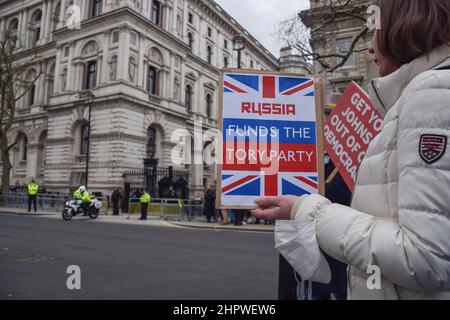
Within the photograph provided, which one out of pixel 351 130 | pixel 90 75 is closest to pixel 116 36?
pixel 90 75

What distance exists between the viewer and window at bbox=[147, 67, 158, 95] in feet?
101

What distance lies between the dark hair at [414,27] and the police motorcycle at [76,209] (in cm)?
1722

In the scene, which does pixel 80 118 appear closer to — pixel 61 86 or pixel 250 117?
pixel 61 86

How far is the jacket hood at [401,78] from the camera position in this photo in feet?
3.81

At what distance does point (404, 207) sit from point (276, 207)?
1.73ft

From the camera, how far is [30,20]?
37281 millimetres

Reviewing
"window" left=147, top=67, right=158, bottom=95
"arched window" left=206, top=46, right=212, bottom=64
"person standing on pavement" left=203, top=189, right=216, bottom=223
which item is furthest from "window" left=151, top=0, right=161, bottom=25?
"person standing on pavement" left=203, top=189, right=216, bottom=223

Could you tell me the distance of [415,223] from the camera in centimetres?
100

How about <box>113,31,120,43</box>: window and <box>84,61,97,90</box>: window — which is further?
<box>84,61,97,90</box>: window

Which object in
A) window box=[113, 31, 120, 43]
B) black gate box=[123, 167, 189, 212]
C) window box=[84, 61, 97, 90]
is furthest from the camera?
window box=[84, 61, 97, 90]

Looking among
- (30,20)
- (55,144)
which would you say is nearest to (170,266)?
(55,144)

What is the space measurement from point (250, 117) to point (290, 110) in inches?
11.7

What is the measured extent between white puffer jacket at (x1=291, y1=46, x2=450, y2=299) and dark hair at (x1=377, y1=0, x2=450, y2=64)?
0.13 ft

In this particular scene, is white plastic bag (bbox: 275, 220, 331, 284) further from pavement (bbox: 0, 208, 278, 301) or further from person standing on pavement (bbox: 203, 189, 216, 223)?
person standing on pavement (bbox: 203, 189, 216, 223)
